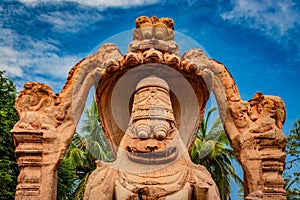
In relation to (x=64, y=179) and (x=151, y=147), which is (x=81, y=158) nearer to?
(x=64, y=179)

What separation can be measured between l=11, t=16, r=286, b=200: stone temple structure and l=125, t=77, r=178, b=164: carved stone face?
0.01m

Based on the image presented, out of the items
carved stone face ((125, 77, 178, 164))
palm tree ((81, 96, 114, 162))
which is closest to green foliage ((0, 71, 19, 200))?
palm tree ((81, 96, 114, 162))

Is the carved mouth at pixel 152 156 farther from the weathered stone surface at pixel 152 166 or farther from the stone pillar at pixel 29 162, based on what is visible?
the stone pillar at pixel 29 162

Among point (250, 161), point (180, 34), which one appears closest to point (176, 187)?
point (250, 161)

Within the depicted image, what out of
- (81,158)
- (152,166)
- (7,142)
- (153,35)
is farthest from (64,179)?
(152,166)

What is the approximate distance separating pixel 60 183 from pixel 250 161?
7.75 metres

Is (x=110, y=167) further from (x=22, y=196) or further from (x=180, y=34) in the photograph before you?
(x=180, y=34)

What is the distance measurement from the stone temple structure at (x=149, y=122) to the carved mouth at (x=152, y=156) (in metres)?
0.01

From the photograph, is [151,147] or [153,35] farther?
[153,35]

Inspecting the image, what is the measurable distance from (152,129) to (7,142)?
284 inches

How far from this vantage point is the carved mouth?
4.45m

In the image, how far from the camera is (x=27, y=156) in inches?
183

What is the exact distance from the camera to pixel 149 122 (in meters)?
4.57

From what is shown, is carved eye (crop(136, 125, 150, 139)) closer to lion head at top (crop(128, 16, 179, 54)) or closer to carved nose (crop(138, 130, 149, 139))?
carved nose (crop(138, 130, 149, 139))
